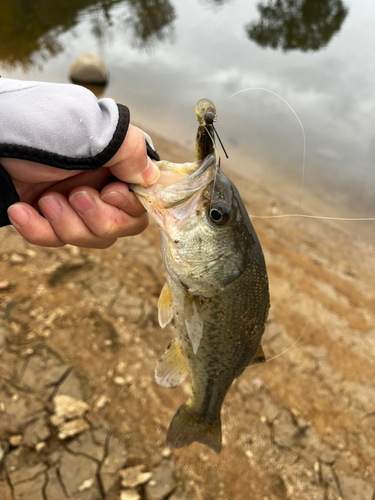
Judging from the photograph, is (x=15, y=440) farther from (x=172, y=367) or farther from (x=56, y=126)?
(x=56, y=126)

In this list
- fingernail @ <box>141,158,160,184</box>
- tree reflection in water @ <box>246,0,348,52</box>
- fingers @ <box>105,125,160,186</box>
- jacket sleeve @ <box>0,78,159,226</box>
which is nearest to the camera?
jacket sleeve @ <box>0,78,159,226</box>

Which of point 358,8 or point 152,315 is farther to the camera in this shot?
point 358,8

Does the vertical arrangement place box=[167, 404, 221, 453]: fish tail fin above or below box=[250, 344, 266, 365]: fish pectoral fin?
below

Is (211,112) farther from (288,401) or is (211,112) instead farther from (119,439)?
(288,401)

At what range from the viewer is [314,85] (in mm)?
11539

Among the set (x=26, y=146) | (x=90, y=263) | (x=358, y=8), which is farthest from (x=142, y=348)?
(x=358, y=8)

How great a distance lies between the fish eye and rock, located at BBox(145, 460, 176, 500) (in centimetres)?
236

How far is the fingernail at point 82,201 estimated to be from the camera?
191 centimetres

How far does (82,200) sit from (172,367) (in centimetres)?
139

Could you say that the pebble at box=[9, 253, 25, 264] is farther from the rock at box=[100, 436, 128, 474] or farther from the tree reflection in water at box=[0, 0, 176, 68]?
the tree reflection in water at box=[0, 0, 176, 68]

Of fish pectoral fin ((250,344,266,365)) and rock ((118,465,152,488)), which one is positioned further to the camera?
rock ((118,465,152,488))

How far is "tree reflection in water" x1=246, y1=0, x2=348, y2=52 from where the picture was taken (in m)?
14.4

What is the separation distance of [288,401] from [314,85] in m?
11.8

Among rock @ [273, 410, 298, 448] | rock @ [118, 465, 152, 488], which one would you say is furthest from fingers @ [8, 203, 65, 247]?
rock @ [273, 410, 298, 448]
